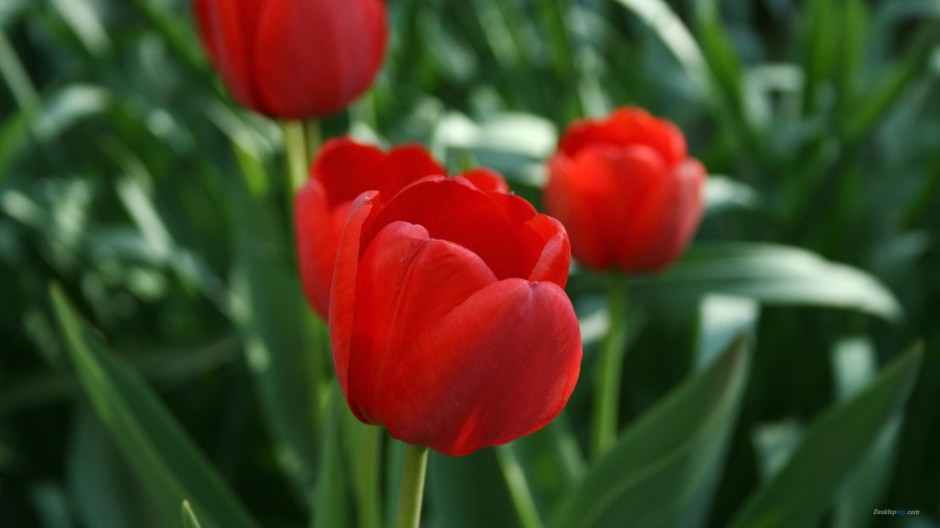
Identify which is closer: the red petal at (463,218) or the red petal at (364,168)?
the red petal at (463,218)

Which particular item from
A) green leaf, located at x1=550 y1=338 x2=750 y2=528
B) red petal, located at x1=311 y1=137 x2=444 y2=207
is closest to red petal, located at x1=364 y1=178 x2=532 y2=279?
red petal, located at x1=311 y1=137 x2=444 y2=207

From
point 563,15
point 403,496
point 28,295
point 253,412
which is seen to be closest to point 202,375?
point 253,412

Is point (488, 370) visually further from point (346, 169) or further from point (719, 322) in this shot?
point (719, 322)

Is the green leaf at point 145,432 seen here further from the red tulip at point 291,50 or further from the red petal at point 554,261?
the red petal at point 554,261

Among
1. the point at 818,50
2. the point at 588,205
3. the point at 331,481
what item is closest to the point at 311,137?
the point at 588,205

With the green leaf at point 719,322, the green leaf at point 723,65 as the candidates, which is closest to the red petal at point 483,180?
the green leaf at point 719,322
